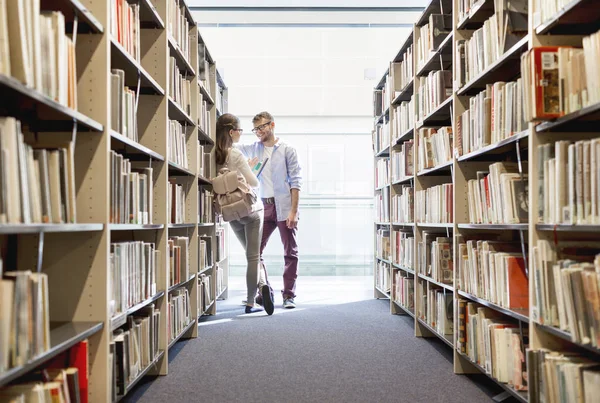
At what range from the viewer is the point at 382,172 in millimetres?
5391

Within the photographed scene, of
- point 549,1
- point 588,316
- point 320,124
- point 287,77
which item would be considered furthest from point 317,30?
point 588,316

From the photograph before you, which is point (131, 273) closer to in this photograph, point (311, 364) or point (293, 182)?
point (311, 364)

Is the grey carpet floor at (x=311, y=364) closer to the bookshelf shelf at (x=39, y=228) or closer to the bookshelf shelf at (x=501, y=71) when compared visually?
the bookshelf shelf at (x=39, y=228)

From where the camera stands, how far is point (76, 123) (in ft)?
6.00

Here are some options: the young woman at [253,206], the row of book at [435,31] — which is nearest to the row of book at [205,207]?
the young woman at [253,206]

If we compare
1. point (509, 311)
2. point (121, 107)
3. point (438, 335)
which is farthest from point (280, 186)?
point (509, 311)

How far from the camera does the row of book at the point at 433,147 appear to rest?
3234 mm

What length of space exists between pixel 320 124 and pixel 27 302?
20.9 ft

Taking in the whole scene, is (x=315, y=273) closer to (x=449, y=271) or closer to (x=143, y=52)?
(x=449, y=271)

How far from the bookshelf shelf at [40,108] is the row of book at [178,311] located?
1445 mm

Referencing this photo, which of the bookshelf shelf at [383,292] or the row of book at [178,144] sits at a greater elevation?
the row of book at [178,144]

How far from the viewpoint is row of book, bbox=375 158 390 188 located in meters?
5.10

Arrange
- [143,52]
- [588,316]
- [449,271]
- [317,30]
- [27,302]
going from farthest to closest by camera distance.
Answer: [317,30] → [449,271] → [143,52] → [588,316] → [27,302]

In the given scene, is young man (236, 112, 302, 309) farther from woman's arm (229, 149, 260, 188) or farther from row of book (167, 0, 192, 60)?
row of book (167, 0, 192, 60)
